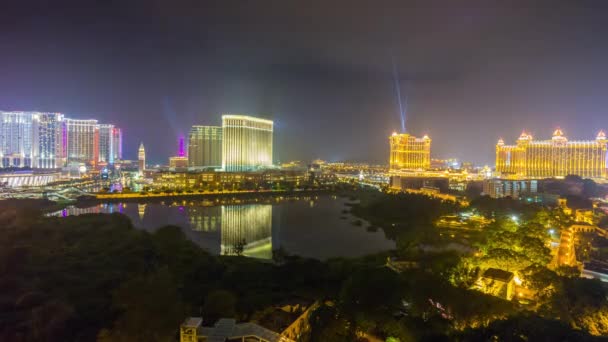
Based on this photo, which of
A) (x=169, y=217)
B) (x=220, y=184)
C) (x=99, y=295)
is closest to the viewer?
(x=99, y=295)

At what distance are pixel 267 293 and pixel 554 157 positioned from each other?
83.7ft

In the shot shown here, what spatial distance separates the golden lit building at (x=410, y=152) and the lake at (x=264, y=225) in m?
13.5

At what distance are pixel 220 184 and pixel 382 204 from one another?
507 inches

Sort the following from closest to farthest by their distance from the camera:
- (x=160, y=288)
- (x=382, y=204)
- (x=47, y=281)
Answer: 1. (x=160, y=288)
2. (x=47, y=281)
3. (x=382, y=204)

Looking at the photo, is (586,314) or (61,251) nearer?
(586,314)

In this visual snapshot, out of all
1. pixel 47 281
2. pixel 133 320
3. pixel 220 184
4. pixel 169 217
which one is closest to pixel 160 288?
pixel 133 320

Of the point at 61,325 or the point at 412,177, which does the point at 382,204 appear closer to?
the point at 412,177

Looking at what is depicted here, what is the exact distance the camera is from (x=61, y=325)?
3828 mm

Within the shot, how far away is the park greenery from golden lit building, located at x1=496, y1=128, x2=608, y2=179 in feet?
64.3

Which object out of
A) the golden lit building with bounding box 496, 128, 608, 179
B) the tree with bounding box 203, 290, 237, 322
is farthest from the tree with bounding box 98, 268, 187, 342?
the golden lit building with bounding box 496, 128, 608, 179

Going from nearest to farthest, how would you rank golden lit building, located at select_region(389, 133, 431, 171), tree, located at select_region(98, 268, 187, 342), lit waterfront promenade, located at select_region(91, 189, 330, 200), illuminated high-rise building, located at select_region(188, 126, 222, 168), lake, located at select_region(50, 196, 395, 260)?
tree, located at select_region(98, 268, 187, 342)
lake, located at select_region(50, 196, 395, 260)
lit waterfront promenade, located at select_region(91, 189, 330, 200)
golden lit building, located at select_region(389, 133, 431, 171)
illuminated high-rise building, located at select_region(188, 126, 222, 168)

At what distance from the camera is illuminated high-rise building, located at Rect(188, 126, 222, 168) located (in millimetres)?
37656

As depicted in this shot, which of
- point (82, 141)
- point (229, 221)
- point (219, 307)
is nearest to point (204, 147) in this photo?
point (82, 141)

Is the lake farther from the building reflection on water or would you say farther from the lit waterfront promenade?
the lit waterfront promenade
